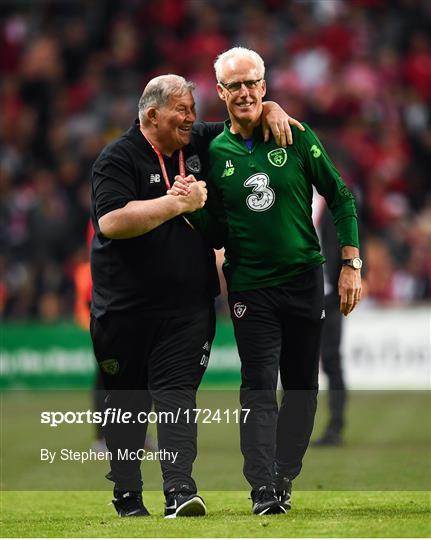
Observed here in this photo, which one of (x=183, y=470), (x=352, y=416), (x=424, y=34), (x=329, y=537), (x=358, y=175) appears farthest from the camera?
(x=424, y=34)

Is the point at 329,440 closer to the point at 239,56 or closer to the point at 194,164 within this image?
the point at 194,164

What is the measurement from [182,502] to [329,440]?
3.85 metres

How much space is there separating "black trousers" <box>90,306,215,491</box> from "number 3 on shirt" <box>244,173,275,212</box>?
0.64 m

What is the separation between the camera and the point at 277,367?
6781mm

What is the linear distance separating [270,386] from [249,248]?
2.38ft

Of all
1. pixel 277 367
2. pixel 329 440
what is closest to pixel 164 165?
pixel 277 367

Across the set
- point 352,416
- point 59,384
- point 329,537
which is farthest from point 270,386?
point 59,384

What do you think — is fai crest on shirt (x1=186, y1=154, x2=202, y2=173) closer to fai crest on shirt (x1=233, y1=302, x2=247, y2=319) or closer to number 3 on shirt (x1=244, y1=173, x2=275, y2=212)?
number 3 on shirt (x1=244, y1=173, x2=275, y2=212)

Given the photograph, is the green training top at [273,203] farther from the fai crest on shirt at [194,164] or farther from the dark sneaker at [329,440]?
the dark sneaker at [329,440]

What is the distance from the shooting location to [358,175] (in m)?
17.3

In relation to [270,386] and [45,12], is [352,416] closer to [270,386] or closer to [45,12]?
[270,386]

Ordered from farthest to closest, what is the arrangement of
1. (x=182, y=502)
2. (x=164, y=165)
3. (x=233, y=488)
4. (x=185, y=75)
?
1. (x=185, y=75)
2. (x=233, y=488)
3. (x=164, y=165)
4. (x=182, y=502)

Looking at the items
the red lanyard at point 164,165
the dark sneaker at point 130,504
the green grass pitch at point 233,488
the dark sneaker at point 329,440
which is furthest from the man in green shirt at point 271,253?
the dark sneaker at point 329,440

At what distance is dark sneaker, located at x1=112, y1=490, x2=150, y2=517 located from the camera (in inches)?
271
